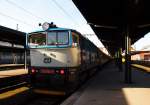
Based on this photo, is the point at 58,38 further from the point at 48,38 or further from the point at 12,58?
the point at 12,58

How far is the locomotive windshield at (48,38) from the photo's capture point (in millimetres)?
11469

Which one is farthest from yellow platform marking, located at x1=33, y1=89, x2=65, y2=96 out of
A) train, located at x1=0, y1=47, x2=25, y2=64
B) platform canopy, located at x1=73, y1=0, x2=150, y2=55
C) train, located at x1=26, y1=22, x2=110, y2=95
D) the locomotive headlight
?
train, located at x1=0, y1=47, x2=25, y2=64

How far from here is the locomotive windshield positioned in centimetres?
1147

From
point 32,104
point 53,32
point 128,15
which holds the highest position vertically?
point 128,15

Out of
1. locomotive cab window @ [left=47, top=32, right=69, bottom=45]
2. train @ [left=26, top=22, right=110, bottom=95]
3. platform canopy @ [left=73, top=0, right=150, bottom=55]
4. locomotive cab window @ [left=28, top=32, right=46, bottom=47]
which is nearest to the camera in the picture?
train @ [left=26, top=22, right=110, bottom=95]

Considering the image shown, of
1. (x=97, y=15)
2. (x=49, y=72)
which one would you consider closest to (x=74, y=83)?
(x=49, y=72)

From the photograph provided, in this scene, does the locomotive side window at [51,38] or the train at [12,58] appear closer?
the locomotive side window at [51,38]

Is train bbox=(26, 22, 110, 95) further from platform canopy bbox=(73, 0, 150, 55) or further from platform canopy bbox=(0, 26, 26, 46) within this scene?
platform canopy bbox=(0, 26, 26, 46)

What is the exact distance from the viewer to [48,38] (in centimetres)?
1179

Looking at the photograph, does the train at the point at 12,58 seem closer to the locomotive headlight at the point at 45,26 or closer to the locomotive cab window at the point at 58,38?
the locomotive headlight at the point at 45,26

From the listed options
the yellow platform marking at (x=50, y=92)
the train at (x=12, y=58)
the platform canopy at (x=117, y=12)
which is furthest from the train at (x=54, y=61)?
the train at (x=12, y=58)

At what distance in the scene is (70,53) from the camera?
11.2m

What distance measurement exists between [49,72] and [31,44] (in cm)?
174

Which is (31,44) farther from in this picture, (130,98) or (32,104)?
(130,98)
